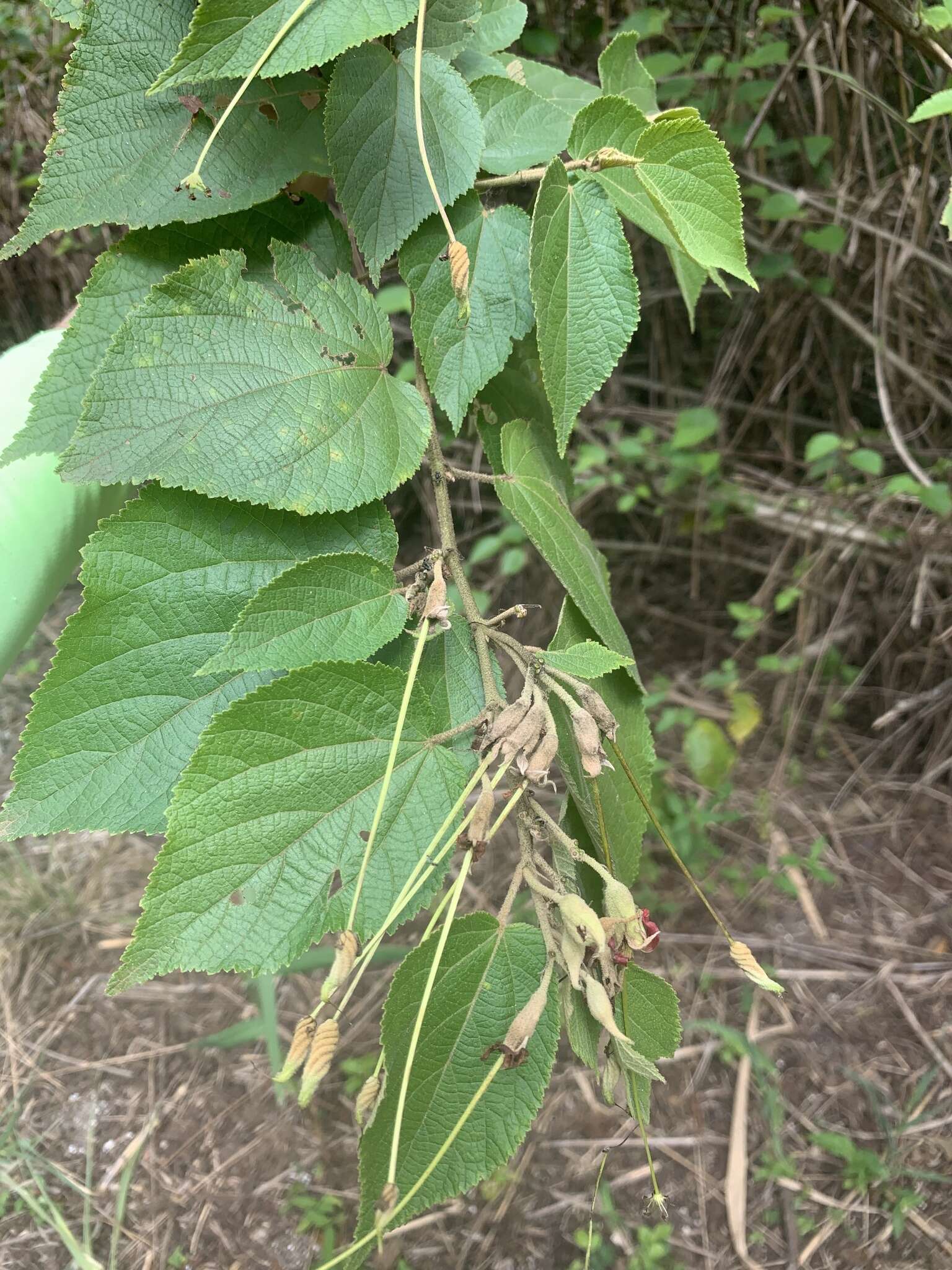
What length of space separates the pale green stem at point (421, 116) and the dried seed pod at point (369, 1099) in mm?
321

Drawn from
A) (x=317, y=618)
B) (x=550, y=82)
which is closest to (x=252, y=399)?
(x=317, y=618)

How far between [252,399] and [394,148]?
0.14 meters

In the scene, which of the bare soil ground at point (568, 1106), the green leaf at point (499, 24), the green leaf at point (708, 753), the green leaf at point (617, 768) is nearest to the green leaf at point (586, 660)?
the green leaf at point (617, 768)

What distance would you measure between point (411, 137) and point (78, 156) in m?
0.14

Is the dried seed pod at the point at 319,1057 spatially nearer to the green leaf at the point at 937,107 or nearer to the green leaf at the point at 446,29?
the green leaf at the point at 446,29

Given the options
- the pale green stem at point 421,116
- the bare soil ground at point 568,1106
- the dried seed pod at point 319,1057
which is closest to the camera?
the dried seed pod at point 319,1057

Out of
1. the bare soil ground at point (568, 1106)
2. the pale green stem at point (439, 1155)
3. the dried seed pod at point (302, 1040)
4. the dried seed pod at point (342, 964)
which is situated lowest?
the bare soil ground at point (568, 1106)

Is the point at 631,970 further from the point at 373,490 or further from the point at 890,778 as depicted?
the point at 890,778

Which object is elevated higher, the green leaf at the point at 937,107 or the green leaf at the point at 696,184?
the green leaf at the point at 696,184

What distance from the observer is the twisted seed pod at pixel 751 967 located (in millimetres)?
305

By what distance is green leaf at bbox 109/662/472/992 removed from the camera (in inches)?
12.4

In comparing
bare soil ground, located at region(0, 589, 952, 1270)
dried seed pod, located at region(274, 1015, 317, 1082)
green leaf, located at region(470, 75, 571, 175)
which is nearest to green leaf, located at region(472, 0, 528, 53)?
green leaf, located at region(470, 75, 571, 175)

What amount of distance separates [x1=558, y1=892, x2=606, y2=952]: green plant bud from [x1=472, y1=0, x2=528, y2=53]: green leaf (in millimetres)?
441

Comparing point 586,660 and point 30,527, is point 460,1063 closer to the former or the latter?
point 586,660
